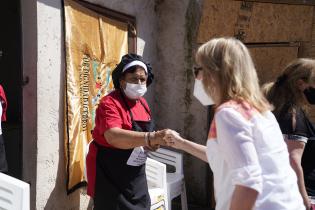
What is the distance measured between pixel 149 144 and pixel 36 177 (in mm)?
1327

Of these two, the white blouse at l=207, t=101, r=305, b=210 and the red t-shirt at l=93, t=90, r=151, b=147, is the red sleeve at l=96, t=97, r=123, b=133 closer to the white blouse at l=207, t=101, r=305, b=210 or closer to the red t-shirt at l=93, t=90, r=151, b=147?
the red t-shirt at l=93, t=90, r=151, b=147

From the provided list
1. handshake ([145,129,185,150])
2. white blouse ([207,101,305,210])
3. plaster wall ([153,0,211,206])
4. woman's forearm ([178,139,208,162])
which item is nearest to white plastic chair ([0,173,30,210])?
handshake ([145,129,185,150])

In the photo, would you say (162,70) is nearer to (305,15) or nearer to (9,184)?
(305,15)

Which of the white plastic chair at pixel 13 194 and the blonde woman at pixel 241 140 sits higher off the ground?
the blonde woman at pixel 241 140

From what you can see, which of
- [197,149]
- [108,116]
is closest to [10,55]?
[108,116]

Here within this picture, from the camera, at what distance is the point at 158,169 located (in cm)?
385

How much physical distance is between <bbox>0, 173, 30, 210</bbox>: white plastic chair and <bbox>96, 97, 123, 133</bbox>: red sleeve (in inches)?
22.9

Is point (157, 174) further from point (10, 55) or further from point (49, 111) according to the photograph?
point (10, 55)

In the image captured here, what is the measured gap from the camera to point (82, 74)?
3.69 metres

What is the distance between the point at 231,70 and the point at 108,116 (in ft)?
3.69

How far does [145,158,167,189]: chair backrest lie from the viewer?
382cm

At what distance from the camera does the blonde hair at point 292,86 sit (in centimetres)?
251

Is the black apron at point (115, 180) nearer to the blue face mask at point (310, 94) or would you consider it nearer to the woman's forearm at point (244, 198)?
the blue face mask at point (310, 94)

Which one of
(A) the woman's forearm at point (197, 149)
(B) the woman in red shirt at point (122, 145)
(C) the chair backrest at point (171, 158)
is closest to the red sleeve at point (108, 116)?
(B) the woman in red shirt at point (122, 145)
